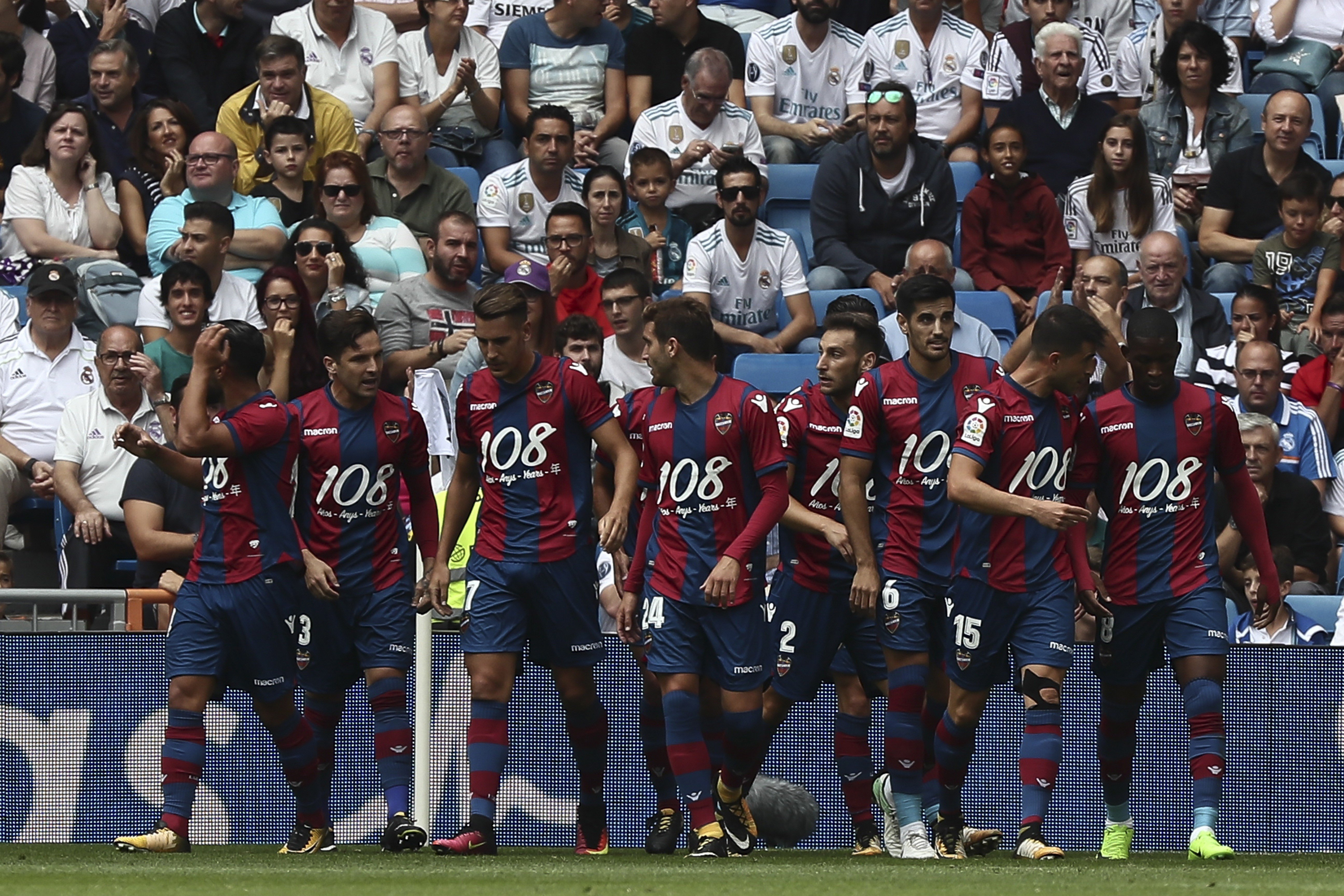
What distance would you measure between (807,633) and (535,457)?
1462 millimetres

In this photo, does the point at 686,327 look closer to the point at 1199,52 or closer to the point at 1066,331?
the point at 1066,331

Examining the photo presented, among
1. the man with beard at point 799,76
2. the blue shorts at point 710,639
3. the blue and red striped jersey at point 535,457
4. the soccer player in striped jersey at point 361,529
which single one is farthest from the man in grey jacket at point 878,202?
the blue shorts at point 710,639

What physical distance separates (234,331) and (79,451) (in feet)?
9.91

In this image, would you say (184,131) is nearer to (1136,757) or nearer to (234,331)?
(234,331)

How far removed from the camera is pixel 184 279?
1080 centimetres

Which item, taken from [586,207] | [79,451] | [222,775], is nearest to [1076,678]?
[222,775]

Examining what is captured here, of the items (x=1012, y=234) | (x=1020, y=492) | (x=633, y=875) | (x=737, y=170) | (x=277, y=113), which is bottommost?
(x=633, y=875)

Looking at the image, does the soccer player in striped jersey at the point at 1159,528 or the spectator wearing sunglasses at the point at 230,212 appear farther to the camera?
the spectator wearing sunglasses at the point at 230,212

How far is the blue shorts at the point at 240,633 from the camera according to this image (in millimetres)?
8195

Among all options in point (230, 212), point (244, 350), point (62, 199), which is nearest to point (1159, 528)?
point (244, 350)

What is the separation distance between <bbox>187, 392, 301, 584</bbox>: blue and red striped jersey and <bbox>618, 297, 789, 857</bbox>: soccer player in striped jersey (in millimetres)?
1585

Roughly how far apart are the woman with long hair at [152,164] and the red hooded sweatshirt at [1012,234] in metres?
5.22

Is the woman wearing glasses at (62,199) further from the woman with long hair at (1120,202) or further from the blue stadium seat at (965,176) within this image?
the woman with long hair at (1120,202)

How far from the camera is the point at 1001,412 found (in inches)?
319
